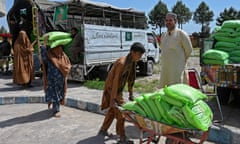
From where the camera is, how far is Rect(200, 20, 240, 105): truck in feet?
12.9

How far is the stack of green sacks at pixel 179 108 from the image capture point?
7.44ft

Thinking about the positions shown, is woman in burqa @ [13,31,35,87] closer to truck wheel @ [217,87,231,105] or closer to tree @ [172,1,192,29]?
truck wheel @ [217,87,231,105]

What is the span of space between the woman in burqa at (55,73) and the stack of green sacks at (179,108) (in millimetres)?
2635

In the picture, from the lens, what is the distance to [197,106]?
2.37m

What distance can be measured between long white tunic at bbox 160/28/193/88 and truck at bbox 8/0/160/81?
4159 millimetres

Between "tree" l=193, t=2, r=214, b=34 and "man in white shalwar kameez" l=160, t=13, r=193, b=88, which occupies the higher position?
"tree" l=193, t=2, r=214, b=34

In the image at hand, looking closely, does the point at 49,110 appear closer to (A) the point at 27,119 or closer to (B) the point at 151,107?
(A) the point at 27,119

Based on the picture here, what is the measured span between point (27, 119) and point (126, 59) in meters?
2.66

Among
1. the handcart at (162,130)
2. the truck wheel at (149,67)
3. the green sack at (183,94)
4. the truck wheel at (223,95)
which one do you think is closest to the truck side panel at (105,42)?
the truck wheel at (149,67)

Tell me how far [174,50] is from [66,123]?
2317 mm

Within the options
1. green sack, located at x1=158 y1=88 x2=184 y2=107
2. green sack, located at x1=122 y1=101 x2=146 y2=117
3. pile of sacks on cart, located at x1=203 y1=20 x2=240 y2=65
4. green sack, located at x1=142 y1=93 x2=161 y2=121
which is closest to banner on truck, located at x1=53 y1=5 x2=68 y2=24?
pile of sacks on cart, located at x1=203 y1=20 x2=240 y2=65

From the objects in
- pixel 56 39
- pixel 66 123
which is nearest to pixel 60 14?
pixel 56 39

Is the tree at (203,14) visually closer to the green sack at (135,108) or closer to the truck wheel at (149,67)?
the truck wheel at (149,67)

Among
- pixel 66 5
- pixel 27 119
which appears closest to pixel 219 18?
pixel 66 5
